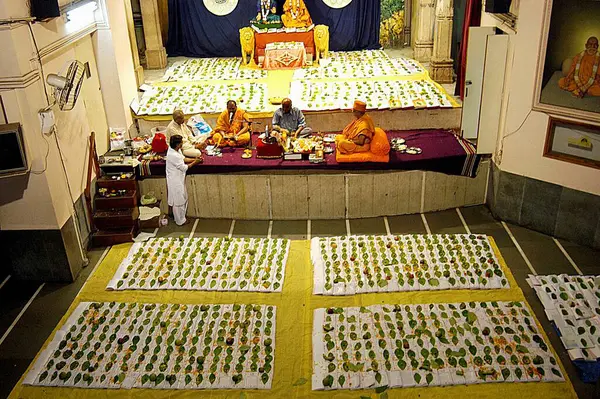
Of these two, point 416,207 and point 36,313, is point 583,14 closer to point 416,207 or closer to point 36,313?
point 416,207

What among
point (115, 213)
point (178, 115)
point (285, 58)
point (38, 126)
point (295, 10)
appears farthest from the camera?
point (295, 10)

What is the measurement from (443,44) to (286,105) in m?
5.08

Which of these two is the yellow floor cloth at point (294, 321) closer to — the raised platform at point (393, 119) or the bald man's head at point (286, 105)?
the bald man's head at point (286, 105)

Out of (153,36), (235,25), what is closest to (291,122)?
(153,36)

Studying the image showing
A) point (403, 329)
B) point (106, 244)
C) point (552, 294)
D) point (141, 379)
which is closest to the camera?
point (141, 379)

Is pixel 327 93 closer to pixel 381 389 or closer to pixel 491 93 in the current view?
pixel 491 93

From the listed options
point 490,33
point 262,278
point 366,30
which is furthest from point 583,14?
point 366,30

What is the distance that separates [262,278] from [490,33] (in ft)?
17.1

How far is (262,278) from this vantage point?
7.81m

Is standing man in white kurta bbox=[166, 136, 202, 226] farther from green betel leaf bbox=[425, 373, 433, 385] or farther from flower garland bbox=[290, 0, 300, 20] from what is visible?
flower garland bbox=[290, 0, 300, 20]

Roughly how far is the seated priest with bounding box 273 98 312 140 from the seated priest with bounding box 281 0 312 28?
19.4 ft

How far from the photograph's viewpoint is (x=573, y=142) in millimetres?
8086

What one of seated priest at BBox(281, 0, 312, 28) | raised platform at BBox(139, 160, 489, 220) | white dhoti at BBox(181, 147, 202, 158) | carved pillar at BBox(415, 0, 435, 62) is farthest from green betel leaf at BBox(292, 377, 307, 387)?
seated priest at BBox(281, 0, 312, 28)

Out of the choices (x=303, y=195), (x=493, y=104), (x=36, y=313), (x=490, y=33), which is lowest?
(x=36, y=313)
